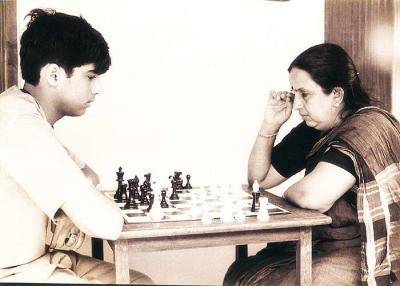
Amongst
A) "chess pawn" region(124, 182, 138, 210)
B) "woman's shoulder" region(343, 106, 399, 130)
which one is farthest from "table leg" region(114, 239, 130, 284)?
"woman's shoulder" region(343, 106, 399, 130)

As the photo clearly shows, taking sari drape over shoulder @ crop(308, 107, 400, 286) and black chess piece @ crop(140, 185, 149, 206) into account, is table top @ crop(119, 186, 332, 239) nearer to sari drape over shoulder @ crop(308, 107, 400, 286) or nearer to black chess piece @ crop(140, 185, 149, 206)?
sari drape over shoulder @ crop(308, 107, 400, 286)

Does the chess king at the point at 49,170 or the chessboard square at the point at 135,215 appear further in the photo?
the chessboard square at the point at 135,215

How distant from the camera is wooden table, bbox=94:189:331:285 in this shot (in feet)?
5.24

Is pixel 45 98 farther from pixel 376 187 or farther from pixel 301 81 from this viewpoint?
pixel 376 187

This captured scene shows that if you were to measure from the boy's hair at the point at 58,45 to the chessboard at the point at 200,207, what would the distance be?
56cm

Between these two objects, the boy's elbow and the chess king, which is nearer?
the chess king

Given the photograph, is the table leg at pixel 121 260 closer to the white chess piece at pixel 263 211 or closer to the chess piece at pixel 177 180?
the white chess piece at pixel 263 211

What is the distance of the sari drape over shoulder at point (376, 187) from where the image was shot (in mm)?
1833

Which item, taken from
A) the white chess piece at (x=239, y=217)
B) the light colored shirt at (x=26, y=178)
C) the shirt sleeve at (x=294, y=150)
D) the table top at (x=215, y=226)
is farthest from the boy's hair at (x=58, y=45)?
the shirt sleeve at (x=294, y=150)

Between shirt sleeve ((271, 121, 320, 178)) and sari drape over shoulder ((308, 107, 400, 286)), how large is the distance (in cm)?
44

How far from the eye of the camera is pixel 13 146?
1540 millimetres

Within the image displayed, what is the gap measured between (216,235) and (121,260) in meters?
0.31

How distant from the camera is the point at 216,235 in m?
1.69

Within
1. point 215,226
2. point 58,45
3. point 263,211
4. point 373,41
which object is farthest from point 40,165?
point 373,41
